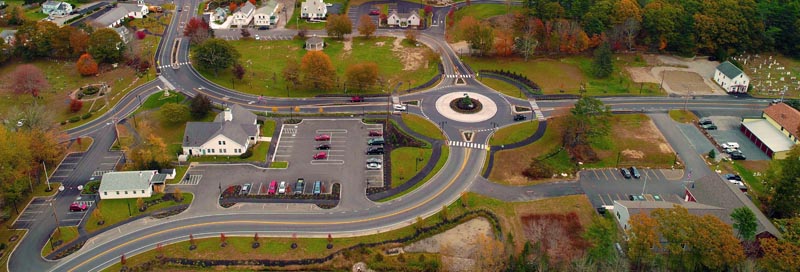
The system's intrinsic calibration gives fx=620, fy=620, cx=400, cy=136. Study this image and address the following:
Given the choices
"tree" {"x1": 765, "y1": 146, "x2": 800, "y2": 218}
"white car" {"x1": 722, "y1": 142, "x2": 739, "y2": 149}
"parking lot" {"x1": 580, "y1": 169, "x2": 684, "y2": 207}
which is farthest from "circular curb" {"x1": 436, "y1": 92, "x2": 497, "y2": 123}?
"tree" {"x1": 765, "y1": 146, "x2": 800, "y2": 218}

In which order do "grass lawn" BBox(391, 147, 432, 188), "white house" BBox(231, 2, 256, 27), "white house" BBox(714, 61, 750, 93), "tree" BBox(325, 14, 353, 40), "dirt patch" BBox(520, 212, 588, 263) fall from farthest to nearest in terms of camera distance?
"white house" BBox(231, 2, 256, 27) → "tree" BBox(325, 14, 353, 40) → "white house" BBox(714, 61, 750, 93) → "grass lawn" BBox(391, 147, 432, 188) → "dirt patch" BBox(520, 212, 588, 263)

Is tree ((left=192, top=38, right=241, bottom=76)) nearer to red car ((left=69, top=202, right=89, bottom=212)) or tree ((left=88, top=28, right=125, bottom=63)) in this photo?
tree ((left=88, top=28, right=125, bottom=63))

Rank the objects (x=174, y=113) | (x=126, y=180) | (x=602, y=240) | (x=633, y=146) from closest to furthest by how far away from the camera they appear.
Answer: (x=602, y=240), (x=126, y=180), (x=633, y=146), (x=174, y=113)

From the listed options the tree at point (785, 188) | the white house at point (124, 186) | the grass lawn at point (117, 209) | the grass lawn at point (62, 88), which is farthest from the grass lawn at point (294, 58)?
the tree at point (785, 188)

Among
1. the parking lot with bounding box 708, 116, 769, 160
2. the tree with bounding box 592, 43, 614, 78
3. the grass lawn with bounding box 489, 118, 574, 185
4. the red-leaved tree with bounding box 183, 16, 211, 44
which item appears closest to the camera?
the grass lawn with bounding box 489, 118, 574, 185

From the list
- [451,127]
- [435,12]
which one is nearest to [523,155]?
[451,127]

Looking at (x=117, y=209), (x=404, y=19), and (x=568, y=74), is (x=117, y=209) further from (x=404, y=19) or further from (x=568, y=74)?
(x=404, y=19)

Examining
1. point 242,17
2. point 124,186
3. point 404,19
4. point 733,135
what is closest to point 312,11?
point 242,17
